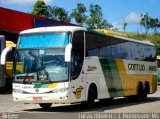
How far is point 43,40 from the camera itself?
703 inches

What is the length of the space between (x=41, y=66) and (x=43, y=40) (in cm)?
107

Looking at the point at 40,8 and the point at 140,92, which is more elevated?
the point at 40,8

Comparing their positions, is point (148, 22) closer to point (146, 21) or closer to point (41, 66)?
point (146, 21)

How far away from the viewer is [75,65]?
17.6 meters

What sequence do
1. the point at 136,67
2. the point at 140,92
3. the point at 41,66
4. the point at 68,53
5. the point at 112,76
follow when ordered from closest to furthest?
the point at 68,53
the point at 41,66
the point at 112,76
the point at 136,67
the point at 140,92

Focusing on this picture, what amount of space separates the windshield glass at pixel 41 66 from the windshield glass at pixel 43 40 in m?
0.22

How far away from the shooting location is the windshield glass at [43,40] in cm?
1750

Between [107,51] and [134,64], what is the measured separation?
350 centimetres

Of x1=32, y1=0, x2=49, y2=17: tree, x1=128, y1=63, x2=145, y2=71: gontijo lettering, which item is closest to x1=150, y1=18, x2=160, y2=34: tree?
x1=32, y1=0, x2=49, y2=17: tree

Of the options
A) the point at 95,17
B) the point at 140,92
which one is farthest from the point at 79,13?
the point at 140,92

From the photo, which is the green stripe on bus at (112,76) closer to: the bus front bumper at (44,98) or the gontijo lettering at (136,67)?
the gontijo lettering at (136,67)

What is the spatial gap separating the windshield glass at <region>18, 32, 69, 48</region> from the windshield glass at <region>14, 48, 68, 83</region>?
221 mm

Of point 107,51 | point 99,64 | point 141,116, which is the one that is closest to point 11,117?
point 141,116

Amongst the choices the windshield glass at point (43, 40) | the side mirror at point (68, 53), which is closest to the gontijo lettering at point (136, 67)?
the windshield glass at point (43, 40)
